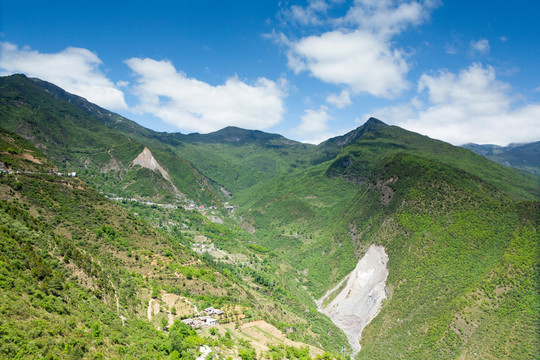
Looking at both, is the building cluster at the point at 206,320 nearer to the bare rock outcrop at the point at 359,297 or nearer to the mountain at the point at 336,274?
the mountain at the point at 336,274

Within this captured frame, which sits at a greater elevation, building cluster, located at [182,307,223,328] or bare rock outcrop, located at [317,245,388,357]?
building cluster, located at [182,307,223,328]

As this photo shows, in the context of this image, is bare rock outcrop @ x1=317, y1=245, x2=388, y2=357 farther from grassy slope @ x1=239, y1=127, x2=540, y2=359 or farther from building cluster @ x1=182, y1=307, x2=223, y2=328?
building cluster @ x1=182, y1=307, x2=223, y2=328

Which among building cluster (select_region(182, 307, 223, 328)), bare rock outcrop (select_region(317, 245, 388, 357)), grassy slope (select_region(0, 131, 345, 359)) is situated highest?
grassy slope (select_region(0, 131, 345, 359))

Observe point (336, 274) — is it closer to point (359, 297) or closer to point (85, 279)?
point (359, 297)

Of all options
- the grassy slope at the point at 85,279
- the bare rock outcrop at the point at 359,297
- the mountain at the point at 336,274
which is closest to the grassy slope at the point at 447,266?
the mountain at the point at 336,274

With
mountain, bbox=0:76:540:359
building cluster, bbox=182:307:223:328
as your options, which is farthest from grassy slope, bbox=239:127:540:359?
building cluster, bbox=182:307:223:328

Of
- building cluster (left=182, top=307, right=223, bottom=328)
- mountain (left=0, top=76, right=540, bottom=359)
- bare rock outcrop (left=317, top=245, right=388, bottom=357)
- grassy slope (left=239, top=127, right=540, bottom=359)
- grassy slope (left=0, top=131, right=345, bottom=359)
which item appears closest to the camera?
grassy slope (left=0, top=131, right=345, bottom=359)

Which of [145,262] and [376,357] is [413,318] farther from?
[145,262]

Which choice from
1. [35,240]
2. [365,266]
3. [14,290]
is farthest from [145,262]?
[365,266]

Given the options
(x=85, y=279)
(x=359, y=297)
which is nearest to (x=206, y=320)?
(x=85, y=279)
